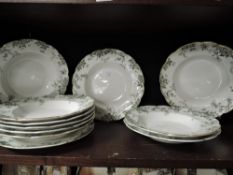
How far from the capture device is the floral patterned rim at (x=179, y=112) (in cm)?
63

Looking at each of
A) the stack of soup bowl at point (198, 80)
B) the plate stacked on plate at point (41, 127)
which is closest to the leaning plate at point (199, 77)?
the stack of soup bowl at point (198, 80)

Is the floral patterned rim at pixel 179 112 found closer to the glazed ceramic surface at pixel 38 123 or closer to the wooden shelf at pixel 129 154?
the wooden shelf at pixel 129 154

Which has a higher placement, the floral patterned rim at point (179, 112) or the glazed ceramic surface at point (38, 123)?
the glazed ceramic surface at point (38, 123)

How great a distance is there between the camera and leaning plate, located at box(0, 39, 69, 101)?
0.84 m

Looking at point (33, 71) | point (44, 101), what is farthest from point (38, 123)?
point (33, 71)

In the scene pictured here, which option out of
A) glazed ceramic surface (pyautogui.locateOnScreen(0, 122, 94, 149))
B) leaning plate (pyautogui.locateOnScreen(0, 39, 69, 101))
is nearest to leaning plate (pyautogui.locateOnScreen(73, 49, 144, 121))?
leaning plate (pyautogui.locateOnScreen(0, 39, 69, 101))

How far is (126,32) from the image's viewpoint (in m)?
0.87

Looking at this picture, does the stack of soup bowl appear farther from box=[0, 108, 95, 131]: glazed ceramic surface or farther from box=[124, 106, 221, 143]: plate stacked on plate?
box=[0, 108, 95, 131]: glazed ceramic surface

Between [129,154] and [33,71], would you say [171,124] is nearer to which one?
[129,154]

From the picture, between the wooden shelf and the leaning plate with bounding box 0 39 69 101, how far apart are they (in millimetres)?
229

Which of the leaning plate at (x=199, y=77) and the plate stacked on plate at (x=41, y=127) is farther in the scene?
the leaning plate at (x=199, y=77)

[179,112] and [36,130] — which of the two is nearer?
[36,130]

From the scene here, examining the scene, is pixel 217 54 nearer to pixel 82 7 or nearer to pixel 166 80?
pixel 166 80

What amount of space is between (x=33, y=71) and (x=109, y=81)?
0.23 meters
